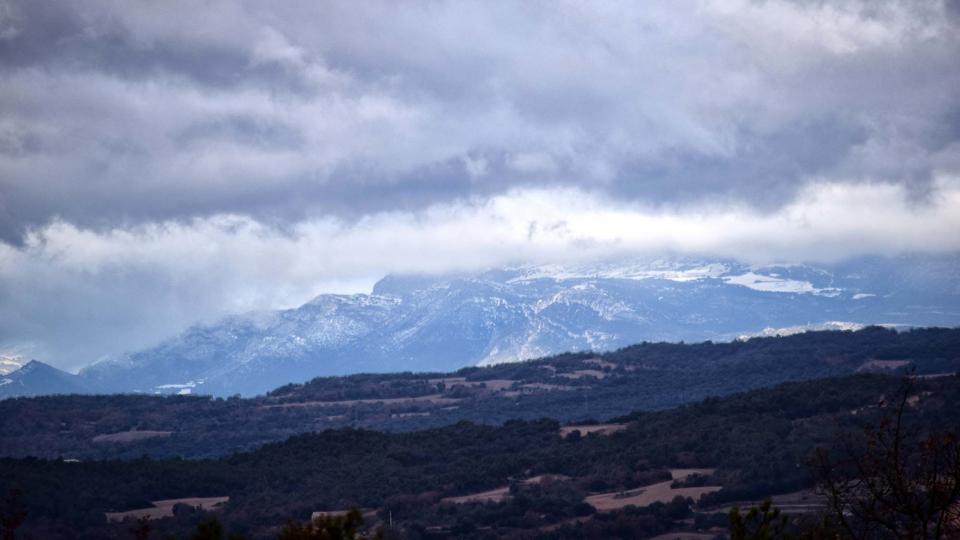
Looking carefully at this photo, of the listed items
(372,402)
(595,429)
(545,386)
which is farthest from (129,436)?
(595,429)

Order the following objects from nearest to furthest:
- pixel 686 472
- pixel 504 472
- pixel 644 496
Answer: pixel 644 496 → pixel 686 472 → pixel 504 472

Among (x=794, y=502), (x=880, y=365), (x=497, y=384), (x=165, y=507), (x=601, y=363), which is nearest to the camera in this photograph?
(x=794, y=502)

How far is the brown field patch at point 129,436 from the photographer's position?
5482 inches

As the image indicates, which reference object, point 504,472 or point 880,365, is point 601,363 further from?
point 504,472

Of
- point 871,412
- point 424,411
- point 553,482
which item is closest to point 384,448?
point 553,482

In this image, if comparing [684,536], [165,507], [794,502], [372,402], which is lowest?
[684,536]

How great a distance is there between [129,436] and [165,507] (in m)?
66.8

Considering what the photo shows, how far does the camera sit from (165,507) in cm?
8038

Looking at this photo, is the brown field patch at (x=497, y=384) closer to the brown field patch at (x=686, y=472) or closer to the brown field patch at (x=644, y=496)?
the brown field patch at (x=686, y=472)

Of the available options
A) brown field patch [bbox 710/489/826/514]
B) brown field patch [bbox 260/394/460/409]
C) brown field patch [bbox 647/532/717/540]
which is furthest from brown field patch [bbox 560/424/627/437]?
brown field patch [bbox 260/394/460/409]

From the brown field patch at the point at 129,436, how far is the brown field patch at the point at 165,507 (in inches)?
2274

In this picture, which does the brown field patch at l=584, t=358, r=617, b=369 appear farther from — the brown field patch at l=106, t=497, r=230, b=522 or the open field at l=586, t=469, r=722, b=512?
the brown field patch at l=106, t=497, r=230, b=522

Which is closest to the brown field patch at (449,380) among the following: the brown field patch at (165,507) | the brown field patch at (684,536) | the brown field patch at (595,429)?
the brown field patch at (595,429)

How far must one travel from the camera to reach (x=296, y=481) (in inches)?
3519
